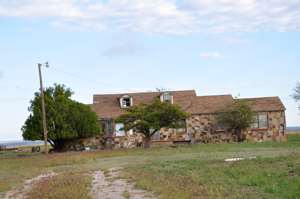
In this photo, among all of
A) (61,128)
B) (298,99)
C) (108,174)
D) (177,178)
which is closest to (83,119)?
(61,128)

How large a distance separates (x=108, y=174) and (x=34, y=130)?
31991 millimetres

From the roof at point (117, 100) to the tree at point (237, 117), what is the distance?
14.5 ft

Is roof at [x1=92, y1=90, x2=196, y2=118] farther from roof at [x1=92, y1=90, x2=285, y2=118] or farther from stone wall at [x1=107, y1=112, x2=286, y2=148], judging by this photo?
stone wall at [x1=107, y1=112, x2=286, y2=148]

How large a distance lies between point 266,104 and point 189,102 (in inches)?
316

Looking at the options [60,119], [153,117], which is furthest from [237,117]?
[60,119]

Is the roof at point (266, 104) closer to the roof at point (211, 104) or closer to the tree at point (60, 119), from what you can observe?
the roof at point (211, 104)

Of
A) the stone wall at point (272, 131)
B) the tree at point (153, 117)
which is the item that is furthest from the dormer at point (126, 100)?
the stone wall at point (272, 131)

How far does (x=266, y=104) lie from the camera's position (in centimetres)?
6356

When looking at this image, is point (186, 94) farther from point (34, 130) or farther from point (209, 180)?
point (209, 180)

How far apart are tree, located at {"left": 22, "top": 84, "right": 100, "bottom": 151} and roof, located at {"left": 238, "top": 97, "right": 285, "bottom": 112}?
16.3m

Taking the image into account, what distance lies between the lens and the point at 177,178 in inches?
818

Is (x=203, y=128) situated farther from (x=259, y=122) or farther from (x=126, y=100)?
(x=126, y=100)

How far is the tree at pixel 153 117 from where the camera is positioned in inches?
2138

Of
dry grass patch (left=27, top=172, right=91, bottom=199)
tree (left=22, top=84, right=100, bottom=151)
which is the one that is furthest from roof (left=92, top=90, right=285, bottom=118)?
dry grass patch (left=27, top=172, right=91, bottom=199)
